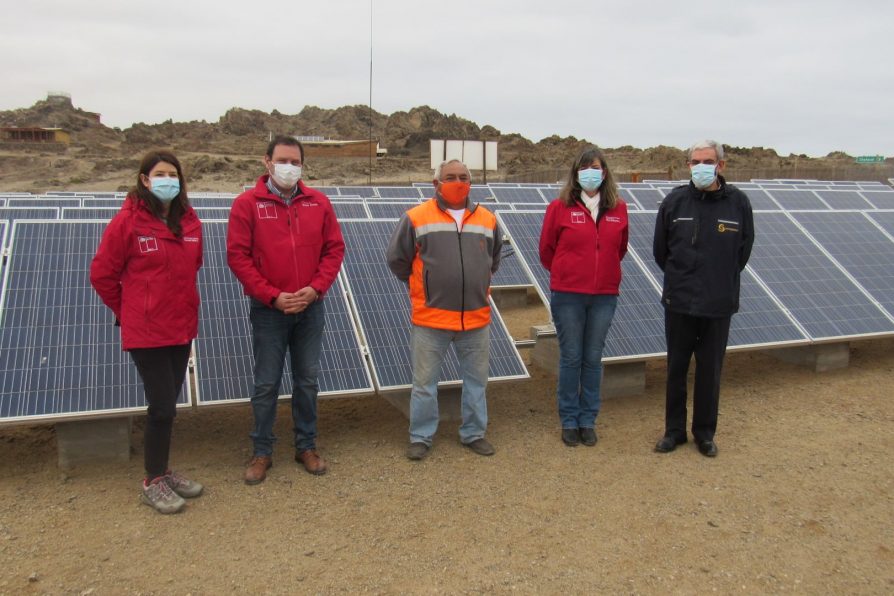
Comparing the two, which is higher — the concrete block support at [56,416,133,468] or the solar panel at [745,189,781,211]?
the solar panel at [745,189,781,211]

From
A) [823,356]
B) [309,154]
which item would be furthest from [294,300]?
[309,154]

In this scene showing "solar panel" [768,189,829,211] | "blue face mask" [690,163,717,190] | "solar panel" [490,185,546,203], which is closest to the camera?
"blue face mask" [690,163,717,190]

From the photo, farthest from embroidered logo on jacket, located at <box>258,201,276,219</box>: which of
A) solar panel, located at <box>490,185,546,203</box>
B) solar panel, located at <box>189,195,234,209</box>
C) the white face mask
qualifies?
solar panel, located at <box>490,185,546,203</box>

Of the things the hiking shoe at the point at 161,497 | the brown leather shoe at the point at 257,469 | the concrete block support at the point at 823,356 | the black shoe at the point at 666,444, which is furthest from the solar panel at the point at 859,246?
the hiking shoe at the point at 161,497

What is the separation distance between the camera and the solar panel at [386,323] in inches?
206

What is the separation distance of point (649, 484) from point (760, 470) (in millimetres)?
846

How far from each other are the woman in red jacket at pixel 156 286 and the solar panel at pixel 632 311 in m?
3.06

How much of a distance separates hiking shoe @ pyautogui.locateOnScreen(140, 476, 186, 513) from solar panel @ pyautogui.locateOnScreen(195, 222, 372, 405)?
24.0 inches

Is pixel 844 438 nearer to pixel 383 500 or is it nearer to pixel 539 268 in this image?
pixel 539 268

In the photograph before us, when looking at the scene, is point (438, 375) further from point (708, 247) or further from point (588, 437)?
point (708, 247)

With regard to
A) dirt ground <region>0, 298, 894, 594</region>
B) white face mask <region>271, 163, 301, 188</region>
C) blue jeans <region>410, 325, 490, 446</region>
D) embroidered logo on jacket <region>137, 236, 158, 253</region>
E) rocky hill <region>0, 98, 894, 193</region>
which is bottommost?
dirt ground <region>0, 298, 894, 594</region>

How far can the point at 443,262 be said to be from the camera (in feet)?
15.4

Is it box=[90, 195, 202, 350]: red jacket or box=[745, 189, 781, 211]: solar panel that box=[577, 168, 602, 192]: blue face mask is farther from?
box=[745, 189, 781, 211]: solar panel

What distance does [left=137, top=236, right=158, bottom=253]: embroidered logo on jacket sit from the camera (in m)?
3.90
